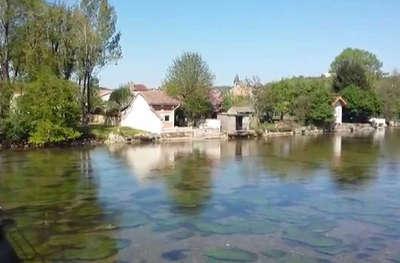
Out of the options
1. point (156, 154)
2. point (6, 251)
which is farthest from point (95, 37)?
point (6, 251)

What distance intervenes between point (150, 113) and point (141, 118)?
1093 millimetres

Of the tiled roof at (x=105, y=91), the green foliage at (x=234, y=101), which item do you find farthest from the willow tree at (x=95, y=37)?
the tiled roof at (x=105, y=91)

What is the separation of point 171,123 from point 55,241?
3661 cm

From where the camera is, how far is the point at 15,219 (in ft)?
56.2

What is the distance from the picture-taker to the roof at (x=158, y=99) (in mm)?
50594

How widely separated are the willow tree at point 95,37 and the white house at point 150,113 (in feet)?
15.5

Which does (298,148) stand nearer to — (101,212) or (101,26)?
(101,26)

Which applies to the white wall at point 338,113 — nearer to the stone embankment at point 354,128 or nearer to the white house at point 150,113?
the stone embankment at point 354,128

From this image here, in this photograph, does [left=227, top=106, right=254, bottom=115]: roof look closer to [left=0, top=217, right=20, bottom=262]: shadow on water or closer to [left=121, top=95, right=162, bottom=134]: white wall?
[left=121, top=95, right=162, bottom=134]: white wall

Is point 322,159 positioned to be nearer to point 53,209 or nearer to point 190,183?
point 190,183

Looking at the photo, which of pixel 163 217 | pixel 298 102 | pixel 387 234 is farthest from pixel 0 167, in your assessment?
pixel 298 102

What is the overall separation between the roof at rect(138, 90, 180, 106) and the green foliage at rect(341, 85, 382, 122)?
28451 mm

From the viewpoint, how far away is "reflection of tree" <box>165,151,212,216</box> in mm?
20188

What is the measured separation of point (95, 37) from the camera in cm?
4503
